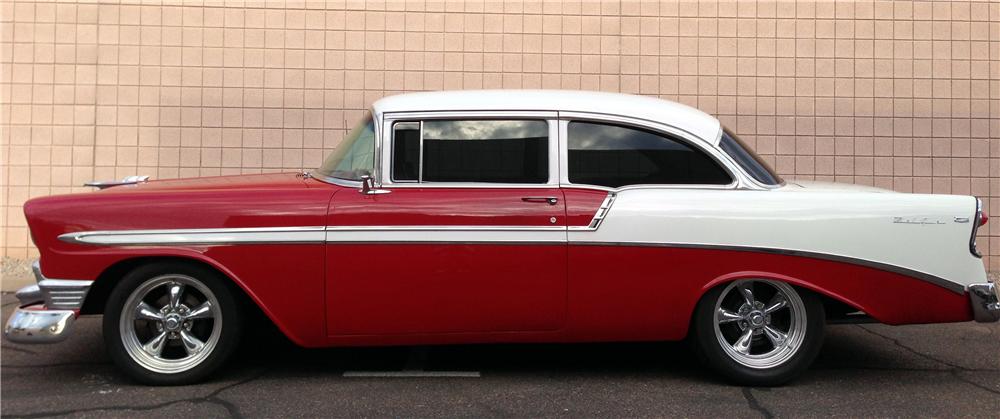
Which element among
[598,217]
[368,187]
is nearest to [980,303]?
[598,217]

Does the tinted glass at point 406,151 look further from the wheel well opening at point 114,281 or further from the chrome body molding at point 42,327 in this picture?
the chrome body molding at point 42,327

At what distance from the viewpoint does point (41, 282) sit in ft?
14.7

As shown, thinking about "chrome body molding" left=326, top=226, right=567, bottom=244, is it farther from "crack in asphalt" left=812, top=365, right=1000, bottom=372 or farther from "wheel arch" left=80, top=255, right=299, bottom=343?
"crack in asphalt" left=812, top=365, right=1000, bottom=372

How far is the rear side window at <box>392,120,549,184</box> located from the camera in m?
4.68

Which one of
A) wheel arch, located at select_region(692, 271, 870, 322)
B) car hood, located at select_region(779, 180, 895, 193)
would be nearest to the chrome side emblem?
car hood, located at select_region(779, 180, 895, 193)

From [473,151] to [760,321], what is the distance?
1869 millimetres

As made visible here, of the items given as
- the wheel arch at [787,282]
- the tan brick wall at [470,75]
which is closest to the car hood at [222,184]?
the wheel arch at [787,282]

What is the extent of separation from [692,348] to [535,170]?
1.35 m

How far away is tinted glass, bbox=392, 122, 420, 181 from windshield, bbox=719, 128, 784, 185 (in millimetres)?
1749

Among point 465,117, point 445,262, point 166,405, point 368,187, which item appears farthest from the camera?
point 465,117

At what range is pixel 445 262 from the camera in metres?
4.47

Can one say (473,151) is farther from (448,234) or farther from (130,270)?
(130,270)

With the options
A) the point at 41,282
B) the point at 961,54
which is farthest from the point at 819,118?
the point at 41,282

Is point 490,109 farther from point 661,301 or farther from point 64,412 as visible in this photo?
point 64,412
